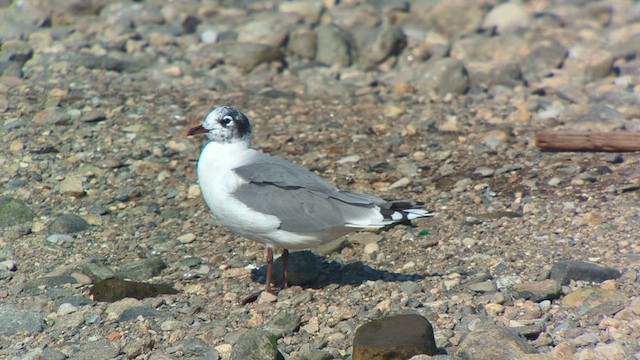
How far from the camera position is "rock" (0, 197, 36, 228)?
700cm

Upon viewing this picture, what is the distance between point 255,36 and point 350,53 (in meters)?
1.21

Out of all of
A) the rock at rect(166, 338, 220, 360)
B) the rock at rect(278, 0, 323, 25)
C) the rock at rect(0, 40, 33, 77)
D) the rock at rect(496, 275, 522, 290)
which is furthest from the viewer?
the rock at rect(278, 0, 323, 25)

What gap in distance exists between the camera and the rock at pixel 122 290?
5.91 metres

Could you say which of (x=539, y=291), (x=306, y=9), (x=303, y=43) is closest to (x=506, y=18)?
(x=306, y=9)

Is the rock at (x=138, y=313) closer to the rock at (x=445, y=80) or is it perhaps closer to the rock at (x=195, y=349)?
the rock at (x=195, y=349)

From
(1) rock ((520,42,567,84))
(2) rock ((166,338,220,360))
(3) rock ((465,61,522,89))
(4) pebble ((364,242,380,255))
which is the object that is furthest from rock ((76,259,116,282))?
(1) rock ((520,42,567,84))

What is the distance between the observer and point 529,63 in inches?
407

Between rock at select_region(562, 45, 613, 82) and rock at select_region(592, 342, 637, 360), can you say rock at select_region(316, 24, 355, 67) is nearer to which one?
rock at select_region(562, 45, 613, 82)

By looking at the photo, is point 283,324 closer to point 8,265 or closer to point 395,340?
point 395,340

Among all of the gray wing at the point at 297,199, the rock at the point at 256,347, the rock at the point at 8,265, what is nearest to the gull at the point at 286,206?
the gray wing at the point at 297,199

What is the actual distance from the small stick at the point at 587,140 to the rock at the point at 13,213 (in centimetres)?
448

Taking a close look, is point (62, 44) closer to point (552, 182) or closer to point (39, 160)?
point (39, 160)

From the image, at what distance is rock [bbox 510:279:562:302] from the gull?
2.49ft

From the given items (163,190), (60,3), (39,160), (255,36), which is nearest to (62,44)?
(60,3)
